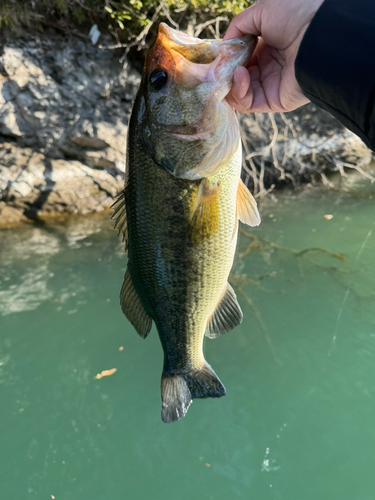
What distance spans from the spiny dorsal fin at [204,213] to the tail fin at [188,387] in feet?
2.40

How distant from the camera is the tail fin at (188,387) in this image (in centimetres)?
177

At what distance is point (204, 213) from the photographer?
145cm

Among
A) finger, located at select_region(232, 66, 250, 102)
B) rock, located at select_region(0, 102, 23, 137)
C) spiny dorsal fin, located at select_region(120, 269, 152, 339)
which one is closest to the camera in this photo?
finger, located at select_region(232, 66, 250, 102)

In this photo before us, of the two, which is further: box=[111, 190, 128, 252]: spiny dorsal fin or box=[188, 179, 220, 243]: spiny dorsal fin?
box=[111, 190, 128, 252]: spiny dorsal fin

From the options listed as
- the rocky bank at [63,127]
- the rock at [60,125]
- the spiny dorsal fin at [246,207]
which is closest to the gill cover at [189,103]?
the spiny dorsal fin at [246,207]

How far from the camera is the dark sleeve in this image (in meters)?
1.08

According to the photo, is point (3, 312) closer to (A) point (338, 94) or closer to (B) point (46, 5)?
(A) point (338, 94)

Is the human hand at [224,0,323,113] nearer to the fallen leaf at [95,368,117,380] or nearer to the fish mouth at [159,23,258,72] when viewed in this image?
the fish mouth at [159,23,258,72]

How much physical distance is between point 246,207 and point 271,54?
697mm

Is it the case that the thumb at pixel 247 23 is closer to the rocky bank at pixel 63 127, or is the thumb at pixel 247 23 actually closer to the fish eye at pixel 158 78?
the fish eye at pixel 158 78

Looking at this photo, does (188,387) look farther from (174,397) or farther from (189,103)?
(189,103)

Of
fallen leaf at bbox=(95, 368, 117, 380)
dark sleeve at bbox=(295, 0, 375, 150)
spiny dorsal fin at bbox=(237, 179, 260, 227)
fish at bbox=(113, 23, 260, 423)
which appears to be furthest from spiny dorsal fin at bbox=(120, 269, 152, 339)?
fallen leaf at bbox=(95, 368, 117, 380)

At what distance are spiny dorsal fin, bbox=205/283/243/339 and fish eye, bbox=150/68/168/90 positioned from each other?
0.93m

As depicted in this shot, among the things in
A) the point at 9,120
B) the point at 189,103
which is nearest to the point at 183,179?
the point at 189,103
